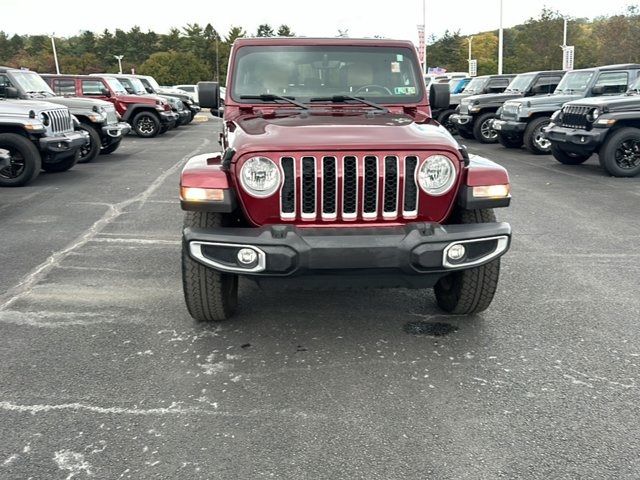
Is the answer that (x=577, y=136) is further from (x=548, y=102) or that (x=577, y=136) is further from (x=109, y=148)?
(x=109, y=148)

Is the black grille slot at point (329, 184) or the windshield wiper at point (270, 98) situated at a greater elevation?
the windshield wiper at point (270, 98)

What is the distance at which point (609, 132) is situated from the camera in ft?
32.4

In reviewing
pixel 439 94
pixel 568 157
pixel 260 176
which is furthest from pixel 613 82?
pixel 260 176

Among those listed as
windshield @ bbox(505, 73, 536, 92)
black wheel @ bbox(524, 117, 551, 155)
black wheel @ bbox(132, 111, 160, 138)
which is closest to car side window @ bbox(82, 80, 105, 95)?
black wheel @ bbox(132, 111, 160, 138)

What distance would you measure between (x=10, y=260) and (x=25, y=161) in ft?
14.1

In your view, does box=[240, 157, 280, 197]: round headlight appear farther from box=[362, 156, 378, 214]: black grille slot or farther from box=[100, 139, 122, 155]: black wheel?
box=[100, 139, 122, 155]: black wheel

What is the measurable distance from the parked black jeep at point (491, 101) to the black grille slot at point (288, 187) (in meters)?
12.7

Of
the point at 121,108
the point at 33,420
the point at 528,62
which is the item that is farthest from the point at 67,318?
the point at 528,62

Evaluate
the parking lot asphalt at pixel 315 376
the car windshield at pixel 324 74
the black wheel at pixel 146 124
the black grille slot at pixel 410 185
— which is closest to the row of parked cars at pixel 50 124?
the black wheel at pixel 146 124

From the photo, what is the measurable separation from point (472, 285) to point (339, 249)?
1.10 metres

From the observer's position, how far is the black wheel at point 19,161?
9031 mm

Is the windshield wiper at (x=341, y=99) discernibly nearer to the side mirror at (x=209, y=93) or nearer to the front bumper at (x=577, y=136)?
the side mirror at (x=209, y=93)

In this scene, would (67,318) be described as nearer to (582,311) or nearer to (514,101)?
(582,311)

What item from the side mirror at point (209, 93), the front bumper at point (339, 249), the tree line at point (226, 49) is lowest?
the front bumper at point (339, 249)
